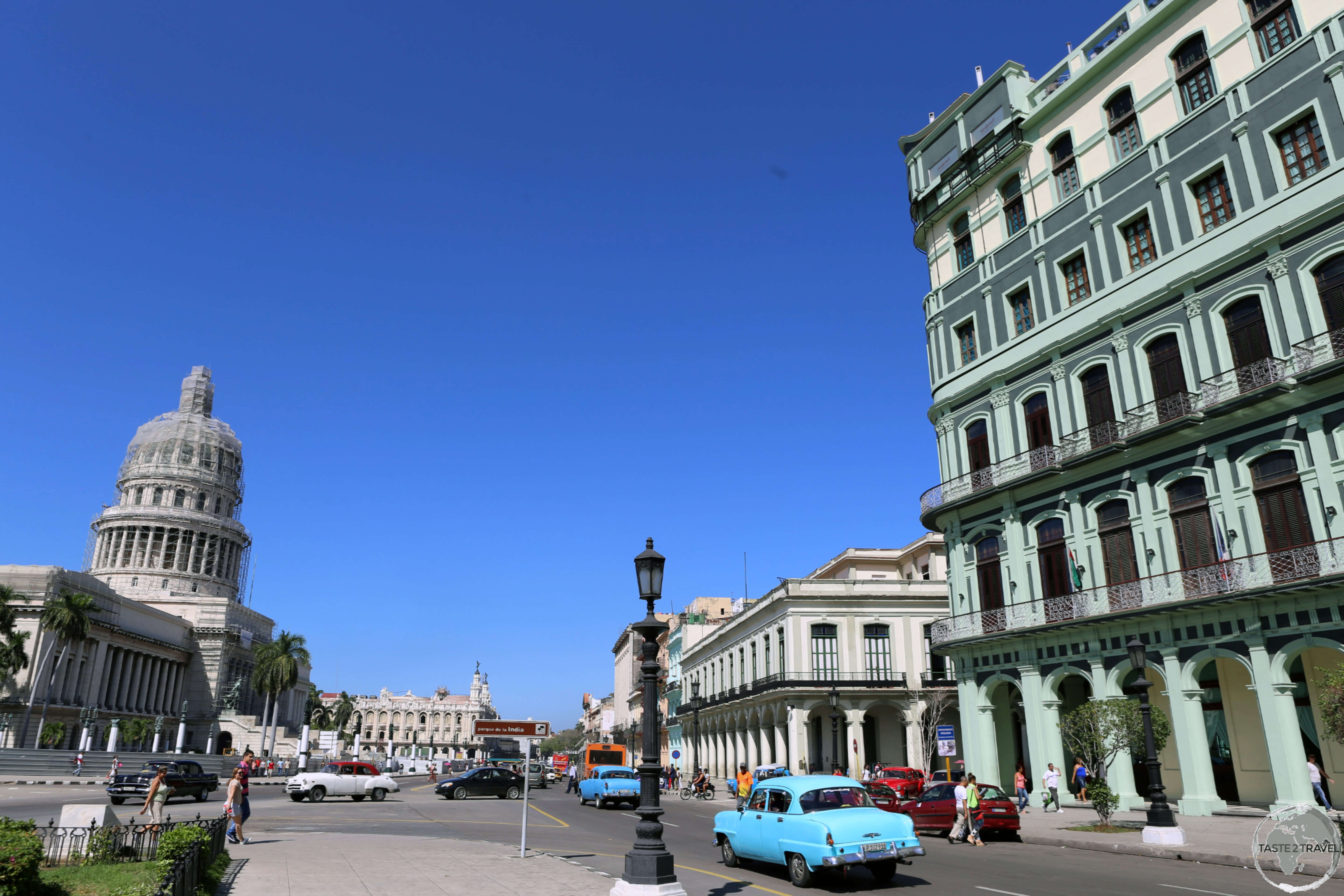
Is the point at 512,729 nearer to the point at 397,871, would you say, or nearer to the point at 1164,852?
the point at 397,871

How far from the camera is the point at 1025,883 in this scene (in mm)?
14336

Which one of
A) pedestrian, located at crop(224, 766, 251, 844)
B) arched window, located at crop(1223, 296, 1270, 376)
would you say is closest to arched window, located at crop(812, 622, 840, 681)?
arched window, located at crop(1223, 296, 1270, 376)

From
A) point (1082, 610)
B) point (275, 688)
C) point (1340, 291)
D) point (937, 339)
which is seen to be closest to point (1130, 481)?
point (1082, 610)

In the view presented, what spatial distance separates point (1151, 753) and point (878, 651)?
111ft

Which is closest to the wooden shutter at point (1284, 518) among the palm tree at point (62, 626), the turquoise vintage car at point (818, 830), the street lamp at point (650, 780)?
the turquoise vintage car at point (818, 830)

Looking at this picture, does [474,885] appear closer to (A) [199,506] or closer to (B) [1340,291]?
(B) [1340,291]

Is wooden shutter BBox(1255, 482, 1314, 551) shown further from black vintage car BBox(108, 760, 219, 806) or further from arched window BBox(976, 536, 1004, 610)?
black vintage car BBox(108, 760, 219, 806)

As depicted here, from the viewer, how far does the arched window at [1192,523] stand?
26.0 meters

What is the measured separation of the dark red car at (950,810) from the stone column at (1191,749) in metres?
5.08

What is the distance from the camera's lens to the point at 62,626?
7869 cm

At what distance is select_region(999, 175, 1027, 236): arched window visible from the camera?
34938 mm

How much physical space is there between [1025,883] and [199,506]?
13430cm

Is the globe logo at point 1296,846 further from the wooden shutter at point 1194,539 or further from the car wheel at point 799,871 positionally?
the wooden shutter at point 1194,539

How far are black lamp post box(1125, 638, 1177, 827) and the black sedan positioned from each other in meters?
30.7
